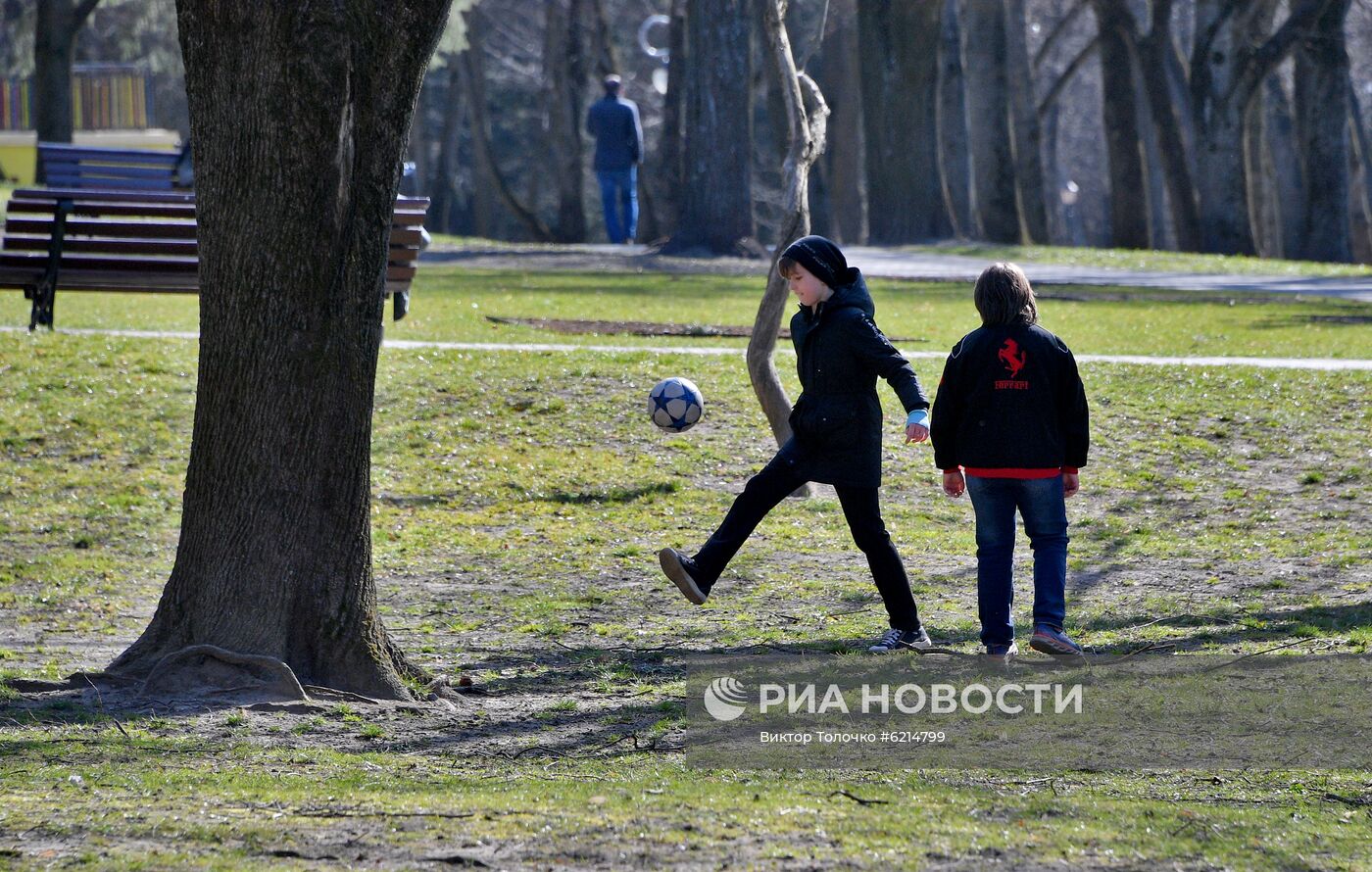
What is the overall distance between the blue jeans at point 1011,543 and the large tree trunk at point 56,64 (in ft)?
86.7

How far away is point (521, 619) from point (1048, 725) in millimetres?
2866

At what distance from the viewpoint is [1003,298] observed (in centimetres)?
648

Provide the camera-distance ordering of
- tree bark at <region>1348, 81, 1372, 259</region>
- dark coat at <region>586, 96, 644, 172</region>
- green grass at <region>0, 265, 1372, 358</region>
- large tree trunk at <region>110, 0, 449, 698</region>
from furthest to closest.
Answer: tree bark at <region>1348, 81, 1372, 259</region> → dark coat at <region>586, 96, 644, 172</region> → green grass at <region>0, 265, 1372, 358</region> → large tree trunk at <region>110, 0, 449, 698</region>

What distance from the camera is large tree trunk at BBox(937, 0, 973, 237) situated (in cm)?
3105

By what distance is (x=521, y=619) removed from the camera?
7.86 metres

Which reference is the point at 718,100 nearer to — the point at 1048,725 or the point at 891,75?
the point at 891,75

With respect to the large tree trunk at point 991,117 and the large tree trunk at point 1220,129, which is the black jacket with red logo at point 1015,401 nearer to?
the large tree trunk at point 991,117

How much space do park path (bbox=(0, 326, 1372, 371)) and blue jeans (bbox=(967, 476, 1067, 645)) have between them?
6179 millimetres

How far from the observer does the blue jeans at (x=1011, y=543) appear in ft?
21.4

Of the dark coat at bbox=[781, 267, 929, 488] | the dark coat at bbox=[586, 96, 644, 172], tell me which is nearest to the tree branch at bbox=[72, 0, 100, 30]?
the dark coat at bbox=[586, 96, 644, 172]

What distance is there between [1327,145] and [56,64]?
21.8 meters

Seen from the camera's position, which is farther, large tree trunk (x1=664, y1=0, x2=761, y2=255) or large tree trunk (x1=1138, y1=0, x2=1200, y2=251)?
large tree trunk (x1=1138, y1=0, x2=1200, y2=251)

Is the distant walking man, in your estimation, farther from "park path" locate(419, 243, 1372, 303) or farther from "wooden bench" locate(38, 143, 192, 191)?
"wooden bench" locate(38, 143, 192, 191)

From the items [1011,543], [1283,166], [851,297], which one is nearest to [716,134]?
[851,297]
